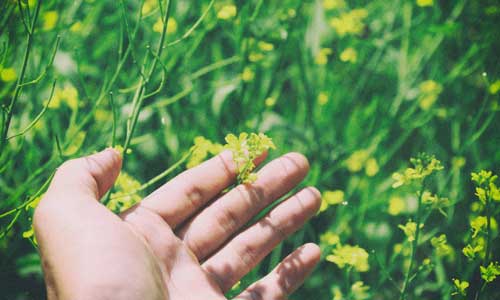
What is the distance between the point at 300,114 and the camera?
7.69 feet

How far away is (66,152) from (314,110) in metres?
1.09

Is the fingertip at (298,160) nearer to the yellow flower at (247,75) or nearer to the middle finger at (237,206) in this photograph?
the middle finger at (237,206)

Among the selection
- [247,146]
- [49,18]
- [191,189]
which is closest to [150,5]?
[49,18]

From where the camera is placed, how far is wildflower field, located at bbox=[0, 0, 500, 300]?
1.90 meters

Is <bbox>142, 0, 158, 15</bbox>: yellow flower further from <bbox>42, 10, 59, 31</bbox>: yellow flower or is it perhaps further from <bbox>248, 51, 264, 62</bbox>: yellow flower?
<bbox>248, 51, 264, 62</bbox>: yellow flower

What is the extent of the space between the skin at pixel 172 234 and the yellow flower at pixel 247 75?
39 centimetres

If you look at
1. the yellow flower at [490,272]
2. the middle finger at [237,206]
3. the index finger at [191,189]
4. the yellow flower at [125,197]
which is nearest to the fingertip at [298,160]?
the middle finger at [237,206]

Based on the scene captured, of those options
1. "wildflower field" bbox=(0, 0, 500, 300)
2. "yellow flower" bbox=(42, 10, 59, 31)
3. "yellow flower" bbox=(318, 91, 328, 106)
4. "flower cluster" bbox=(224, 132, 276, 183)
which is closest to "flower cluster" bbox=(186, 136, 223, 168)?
"wildflower field" bbox=(0, 0, 500, 300)

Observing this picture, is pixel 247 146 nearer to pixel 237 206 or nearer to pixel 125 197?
pixel 237 206

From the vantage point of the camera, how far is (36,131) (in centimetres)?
200

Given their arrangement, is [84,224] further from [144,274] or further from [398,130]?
[398,130]

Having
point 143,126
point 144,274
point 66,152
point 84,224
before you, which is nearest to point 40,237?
point 84,224

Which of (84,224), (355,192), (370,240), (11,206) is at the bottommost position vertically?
(370,240)

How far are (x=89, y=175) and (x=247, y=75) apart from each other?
2.57 ft
